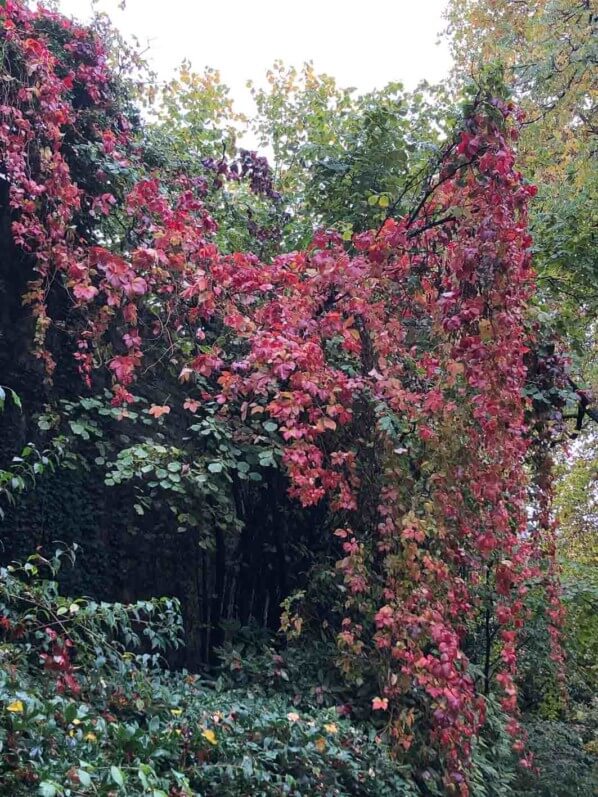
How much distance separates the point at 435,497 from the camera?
11.8 feet

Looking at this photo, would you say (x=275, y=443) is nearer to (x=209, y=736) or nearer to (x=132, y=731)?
(x=209, y=736)

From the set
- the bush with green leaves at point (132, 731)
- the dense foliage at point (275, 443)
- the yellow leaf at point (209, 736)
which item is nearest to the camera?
the bush with green leaves at point (132, 731)

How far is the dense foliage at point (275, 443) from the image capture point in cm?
279

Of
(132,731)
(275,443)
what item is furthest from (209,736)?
(275,443)

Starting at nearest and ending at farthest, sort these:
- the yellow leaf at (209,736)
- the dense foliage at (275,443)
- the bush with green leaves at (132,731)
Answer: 1. the bush with green leaves at (132,731)
2. the yellow leaf at (209,736)
3. the dense foliage at (275,443)

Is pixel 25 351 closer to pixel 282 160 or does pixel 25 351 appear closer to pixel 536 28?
pixel 282 160

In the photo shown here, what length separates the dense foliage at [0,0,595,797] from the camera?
2791mm

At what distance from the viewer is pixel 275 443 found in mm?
3863

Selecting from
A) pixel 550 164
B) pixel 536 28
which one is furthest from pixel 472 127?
pixel 550 164

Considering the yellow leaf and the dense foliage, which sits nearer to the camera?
the yellow leaf

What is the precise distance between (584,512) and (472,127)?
9517 mm

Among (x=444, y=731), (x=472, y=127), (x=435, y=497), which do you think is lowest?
(x=444, y=731)

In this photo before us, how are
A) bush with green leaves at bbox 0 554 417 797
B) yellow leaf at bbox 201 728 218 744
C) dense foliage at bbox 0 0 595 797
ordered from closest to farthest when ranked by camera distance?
bush with green leaves at bbox 0 554 417 797 < yellow leaf at bbox 201 728 218 744 < dense foliage at bbox 0 0 595 797

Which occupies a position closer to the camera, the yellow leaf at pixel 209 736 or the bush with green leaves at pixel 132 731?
the bush with green leaves at pixel 132 731
